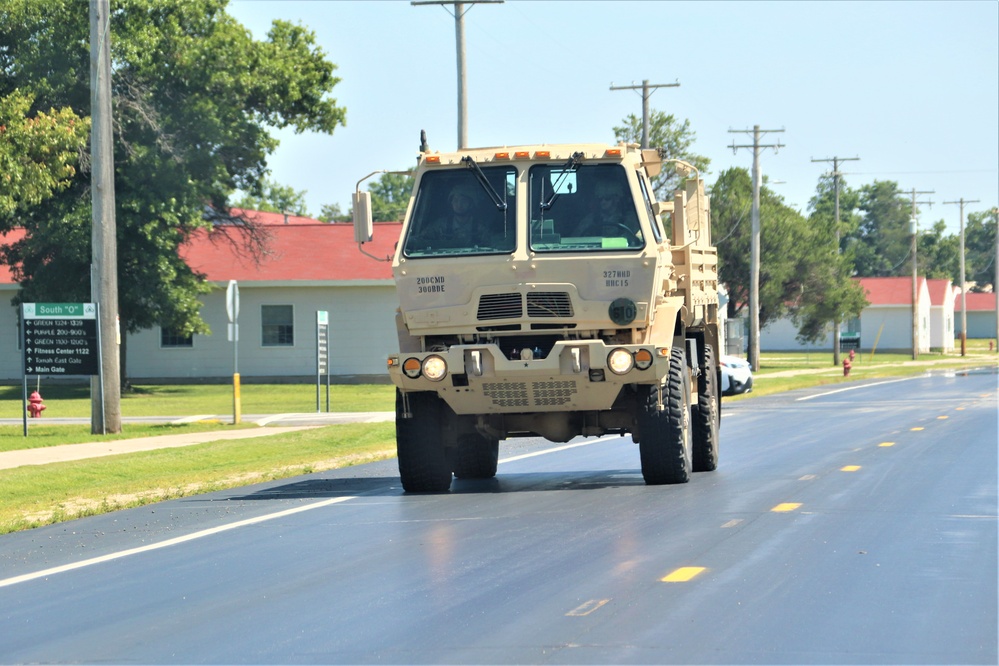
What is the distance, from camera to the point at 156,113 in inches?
1507

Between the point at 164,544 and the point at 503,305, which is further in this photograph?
the point at 503,305

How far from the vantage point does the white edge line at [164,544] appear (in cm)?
990

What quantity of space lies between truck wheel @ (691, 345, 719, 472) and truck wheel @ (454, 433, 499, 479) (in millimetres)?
2221

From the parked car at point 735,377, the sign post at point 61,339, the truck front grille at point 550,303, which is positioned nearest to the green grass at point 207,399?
the sign post at point 61,339

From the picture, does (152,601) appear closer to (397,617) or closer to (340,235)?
(397,617)

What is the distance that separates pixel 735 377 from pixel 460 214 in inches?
964

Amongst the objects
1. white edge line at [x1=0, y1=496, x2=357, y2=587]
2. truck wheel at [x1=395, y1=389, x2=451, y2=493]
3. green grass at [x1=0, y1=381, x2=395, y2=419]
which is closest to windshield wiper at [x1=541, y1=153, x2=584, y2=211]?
truck wheel at [x1=395, y1=389, x2=451, y2=493]

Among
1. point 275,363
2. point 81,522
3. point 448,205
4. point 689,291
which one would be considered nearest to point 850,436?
point 689,291

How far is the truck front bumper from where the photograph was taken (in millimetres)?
13617

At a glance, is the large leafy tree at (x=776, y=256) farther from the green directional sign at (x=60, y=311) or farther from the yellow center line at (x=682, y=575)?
the yellow center line at (x=682, y=575)

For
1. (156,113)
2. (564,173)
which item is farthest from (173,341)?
(564,173)

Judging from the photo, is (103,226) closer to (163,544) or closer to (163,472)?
(163,472)

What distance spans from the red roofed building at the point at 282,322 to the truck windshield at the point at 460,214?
101 ft

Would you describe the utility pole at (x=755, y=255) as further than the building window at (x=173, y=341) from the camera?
Yes
